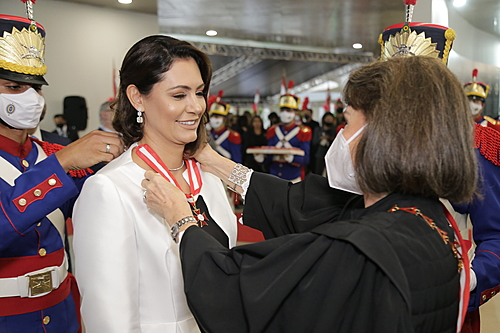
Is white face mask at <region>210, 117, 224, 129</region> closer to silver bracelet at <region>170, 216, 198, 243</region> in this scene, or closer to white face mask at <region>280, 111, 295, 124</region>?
white face mask at <region>280, 111, 295, 124</region>

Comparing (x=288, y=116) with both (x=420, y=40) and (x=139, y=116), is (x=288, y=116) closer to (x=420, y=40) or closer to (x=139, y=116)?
(x=420, y=40)

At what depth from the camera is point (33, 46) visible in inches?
67.7

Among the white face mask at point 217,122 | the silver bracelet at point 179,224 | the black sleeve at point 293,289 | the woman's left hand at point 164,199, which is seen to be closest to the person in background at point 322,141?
the white face mask at point 217,122

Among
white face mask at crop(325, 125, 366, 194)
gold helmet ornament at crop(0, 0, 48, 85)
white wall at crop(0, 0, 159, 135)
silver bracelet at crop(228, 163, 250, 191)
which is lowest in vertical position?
silver bracelet at crop(228, 163, 250, 191)

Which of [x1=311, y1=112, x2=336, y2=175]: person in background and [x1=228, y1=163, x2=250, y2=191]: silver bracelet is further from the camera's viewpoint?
[x1=311, y1=112, x2=336, y2=175]: person in background

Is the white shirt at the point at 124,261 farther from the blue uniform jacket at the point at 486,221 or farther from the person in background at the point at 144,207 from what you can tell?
the blue uniform jacket at the point at 486,221

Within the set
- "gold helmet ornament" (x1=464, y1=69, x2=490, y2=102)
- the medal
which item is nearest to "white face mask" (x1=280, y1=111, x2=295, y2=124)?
"gold helmet ornament" (x1=464, y1=69, x2=490, y2=102)

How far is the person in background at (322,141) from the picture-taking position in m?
8.99

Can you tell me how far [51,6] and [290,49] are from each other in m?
7.31

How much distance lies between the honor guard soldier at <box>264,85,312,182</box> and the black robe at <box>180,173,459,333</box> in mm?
5612

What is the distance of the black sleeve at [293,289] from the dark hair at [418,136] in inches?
9.0

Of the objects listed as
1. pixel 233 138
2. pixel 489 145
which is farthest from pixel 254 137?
pixel 489 145

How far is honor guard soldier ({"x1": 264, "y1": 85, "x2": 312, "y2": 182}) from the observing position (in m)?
6.90

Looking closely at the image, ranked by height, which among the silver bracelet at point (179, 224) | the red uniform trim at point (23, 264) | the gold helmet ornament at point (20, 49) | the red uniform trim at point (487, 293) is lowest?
the red uniform trim at point (487, 293)
